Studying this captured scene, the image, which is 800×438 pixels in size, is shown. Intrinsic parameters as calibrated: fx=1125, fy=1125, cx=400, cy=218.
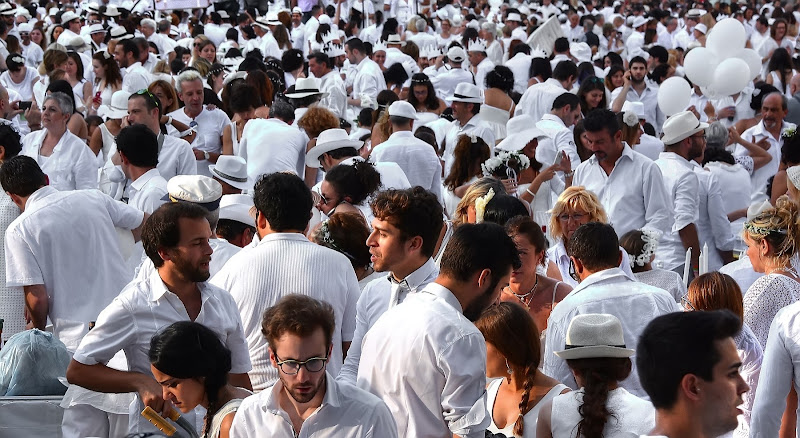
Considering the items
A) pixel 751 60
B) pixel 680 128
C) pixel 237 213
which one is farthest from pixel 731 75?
pixel 237 213

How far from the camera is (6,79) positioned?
13266mm

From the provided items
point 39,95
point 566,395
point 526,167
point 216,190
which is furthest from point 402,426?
point 39,95

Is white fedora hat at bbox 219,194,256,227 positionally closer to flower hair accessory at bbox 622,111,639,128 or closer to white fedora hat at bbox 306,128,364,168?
white fedora hat at bbox 306,128,364,168

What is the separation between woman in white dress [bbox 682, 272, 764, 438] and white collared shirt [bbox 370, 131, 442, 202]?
143 inches

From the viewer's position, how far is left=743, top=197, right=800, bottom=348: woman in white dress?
4.76 meters

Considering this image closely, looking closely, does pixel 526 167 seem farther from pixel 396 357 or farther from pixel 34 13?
pixel 34 13

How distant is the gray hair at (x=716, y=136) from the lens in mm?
8539

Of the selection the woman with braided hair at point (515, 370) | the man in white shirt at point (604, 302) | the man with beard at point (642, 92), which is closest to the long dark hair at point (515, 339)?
the woman with braided hair at point (515, 370)

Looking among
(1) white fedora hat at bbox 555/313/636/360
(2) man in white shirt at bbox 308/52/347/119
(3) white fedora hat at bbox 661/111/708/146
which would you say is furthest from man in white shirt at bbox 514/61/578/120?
(1) white fedora hat at bbox 555/313/636/360

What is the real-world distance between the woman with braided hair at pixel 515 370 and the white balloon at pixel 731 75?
7921 mm

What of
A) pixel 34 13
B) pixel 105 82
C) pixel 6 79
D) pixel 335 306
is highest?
pixel 335 306

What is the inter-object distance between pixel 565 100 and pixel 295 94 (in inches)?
93.5

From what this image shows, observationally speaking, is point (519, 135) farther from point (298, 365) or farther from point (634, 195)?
point (298, 365)

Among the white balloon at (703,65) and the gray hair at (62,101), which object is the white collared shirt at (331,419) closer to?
the gray hair at (62,101)
